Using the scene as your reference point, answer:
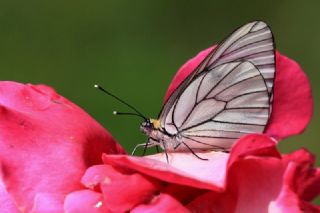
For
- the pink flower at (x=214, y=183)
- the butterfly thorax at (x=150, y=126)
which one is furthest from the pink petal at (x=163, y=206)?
the butterfly thorax at (x=150, y=126)

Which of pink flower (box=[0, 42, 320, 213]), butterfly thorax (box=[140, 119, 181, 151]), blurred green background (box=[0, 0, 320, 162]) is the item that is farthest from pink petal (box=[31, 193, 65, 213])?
blurred green background (box=[0, 0, 320, 162])

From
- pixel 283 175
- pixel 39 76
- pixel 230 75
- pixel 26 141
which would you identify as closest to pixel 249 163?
pixel 283 175

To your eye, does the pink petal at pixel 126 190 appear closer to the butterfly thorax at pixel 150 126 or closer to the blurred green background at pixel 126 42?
the butterfly thorax at pixel 150 126

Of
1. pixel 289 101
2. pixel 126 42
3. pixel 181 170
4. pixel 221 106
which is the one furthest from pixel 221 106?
pixel 126 42

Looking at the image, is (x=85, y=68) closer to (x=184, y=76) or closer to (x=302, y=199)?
(x=184, y=76)

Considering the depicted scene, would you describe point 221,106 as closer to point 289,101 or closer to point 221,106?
point 221,106
